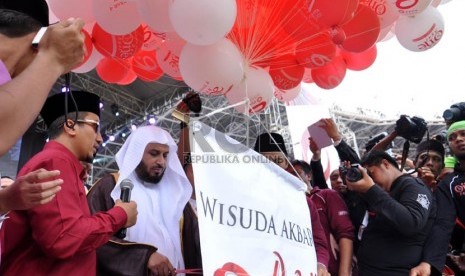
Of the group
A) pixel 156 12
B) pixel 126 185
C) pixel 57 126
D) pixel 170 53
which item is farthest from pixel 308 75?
pixel 57 126

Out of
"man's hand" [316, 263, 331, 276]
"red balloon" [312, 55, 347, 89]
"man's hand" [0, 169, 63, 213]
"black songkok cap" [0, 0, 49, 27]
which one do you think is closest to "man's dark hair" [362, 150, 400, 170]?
"man's hand" [316, 263, 331, 276]

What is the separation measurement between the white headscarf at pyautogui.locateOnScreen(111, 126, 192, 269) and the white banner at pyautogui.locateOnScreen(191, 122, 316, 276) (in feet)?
1.70

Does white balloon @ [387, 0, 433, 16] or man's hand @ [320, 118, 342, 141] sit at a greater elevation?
white balloon @ [387, 0, 433, 16]

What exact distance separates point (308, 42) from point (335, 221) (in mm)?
1219

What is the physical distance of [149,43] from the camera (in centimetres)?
325

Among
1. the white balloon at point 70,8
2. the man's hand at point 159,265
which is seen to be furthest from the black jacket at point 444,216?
the white balloon at point 70,8

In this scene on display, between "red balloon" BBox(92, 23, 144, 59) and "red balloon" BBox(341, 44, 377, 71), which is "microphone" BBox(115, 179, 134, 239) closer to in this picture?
"red balloon" BBox(92, 23, 144, 59)

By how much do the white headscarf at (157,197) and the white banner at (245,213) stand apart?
517 mm

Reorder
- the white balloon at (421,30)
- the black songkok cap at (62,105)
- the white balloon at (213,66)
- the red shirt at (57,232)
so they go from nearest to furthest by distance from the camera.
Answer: the red shirt at (57,232) → the black songkok cap at (62,105) → the white balloon at (213,66) → the white balloon at (421,30)

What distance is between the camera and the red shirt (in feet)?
5.02

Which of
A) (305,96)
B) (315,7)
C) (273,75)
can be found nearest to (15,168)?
(305,96)

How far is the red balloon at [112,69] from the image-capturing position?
347 centimetres

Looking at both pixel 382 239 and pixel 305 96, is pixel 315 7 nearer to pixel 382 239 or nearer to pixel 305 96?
pixel 382 239

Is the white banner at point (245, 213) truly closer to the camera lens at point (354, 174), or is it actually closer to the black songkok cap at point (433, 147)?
the camera lens at point (354, 174)
